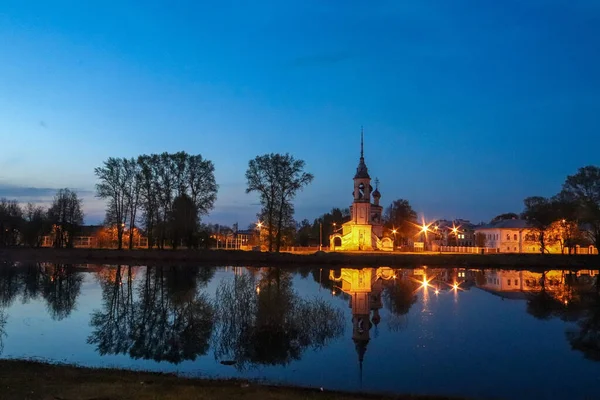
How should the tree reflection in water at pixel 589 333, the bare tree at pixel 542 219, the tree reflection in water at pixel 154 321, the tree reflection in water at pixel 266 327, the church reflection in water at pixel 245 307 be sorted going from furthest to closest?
the bare tree at pixel 542 219, the tree reflection in water at pixel 589 333, the church reflection in water at pixel 245 307, the tree reflection in water at pixel 154 321, the tree reflection in water at pixel 266 327

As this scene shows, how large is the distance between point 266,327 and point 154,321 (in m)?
7.04

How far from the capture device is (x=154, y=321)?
25.2m

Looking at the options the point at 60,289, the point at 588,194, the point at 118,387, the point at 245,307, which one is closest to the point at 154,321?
the point at 245,307

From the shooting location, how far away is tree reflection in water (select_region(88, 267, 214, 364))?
1933 cm

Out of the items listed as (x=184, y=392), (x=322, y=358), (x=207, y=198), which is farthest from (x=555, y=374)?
(x=207, y=198)

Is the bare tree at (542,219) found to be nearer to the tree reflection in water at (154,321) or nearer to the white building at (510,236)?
the white building at (510,236)

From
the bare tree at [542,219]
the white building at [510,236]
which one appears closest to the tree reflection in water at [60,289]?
the bare tree at [542,219]

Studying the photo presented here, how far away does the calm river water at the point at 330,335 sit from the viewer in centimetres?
1596

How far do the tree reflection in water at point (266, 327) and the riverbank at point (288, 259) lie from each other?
36981 millimetres

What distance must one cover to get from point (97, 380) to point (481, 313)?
23112mm

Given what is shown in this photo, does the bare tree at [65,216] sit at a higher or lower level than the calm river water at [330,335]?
higher

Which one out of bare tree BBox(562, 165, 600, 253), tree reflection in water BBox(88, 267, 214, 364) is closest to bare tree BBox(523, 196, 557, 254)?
bare tree BBox(562, 165, 600, 253)

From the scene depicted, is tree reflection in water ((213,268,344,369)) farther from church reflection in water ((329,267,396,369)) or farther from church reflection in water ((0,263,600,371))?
church reflection in water ((329,267,396,369))

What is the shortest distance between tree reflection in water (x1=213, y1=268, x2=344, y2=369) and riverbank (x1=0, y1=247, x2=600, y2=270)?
3698 centimetres
